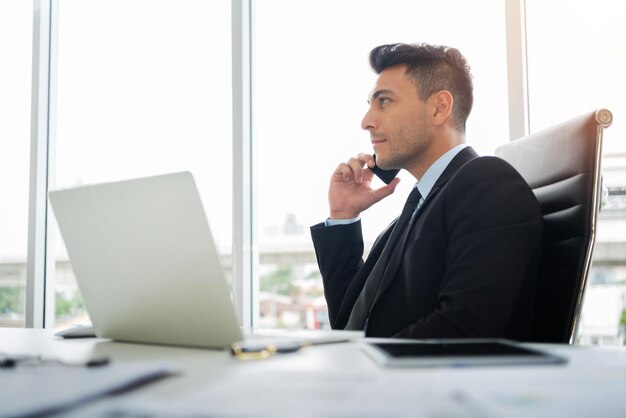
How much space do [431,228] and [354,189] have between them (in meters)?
0.63

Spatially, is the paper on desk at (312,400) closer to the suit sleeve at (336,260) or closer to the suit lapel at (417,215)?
the suit lapel at (417,215)

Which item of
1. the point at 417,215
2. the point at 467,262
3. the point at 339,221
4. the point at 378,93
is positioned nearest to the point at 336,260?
the point at 339,221

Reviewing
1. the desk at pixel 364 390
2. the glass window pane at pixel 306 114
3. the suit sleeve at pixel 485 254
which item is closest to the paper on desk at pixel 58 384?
the desk at pixel 364 390

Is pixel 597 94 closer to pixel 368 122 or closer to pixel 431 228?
pixel 368 122

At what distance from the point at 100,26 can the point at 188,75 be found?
61 cm

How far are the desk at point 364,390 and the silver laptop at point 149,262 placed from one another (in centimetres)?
12

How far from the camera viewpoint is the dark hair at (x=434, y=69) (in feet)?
6.03

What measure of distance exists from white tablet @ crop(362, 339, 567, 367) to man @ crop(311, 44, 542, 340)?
35cm

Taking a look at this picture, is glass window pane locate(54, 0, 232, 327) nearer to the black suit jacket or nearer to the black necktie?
the black necktie

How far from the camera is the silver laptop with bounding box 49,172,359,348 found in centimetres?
90

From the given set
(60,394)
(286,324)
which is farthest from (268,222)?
(60,394)

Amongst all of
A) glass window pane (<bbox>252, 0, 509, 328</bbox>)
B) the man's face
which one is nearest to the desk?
the man's face

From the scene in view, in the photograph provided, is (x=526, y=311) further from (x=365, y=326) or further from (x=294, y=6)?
(x=294, y=6)

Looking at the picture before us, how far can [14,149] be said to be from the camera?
9.98 feet
